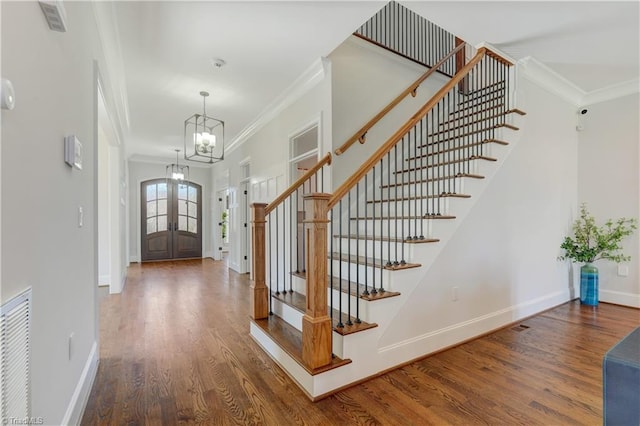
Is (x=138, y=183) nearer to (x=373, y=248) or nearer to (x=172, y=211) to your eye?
(x=172, y=211)

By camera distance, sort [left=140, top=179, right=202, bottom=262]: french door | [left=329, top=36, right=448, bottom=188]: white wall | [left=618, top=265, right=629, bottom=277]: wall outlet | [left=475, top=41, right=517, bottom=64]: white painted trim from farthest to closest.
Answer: [left=140, top=179, right=202, bottom=262]: french door < [left=618, top=265, right=629, bottom=277]: wall outlet < [left=329, top=36, right=448, bottom=188]: white wall < [left=475, top=41, right=517, bottom=64]: white painted trim

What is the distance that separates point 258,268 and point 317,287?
1.08 meters

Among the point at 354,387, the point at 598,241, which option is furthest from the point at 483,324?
the point at 598,241

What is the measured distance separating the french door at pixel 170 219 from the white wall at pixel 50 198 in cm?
653

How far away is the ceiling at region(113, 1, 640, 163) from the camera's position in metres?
2.46

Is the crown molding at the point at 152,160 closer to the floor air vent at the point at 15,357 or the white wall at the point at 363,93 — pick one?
the white wall at the point at 363,93

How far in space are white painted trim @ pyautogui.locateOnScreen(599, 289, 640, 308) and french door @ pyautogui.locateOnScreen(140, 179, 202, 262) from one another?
28.1 ft

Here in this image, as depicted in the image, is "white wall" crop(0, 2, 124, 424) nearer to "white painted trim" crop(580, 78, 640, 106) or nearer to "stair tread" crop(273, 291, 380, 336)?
"stair tread" crop(273, 291, 380, 336)

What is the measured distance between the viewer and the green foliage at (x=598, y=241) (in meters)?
3.80

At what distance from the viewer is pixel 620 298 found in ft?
12.7

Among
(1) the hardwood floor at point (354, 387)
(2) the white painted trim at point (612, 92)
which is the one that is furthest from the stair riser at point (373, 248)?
(2) the white painted trim at point (612, 92)

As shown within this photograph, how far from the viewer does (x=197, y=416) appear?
172 cm

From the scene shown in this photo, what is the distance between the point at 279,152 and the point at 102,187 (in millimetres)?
2936

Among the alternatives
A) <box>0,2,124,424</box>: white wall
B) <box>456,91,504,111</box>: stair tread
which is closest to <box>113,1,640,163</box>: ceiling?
<box>456,91,504,111</box>: stair tread
